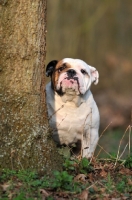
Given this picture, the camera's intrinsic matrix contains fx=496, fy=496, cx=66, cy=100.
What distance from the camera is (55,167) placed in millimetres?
5512

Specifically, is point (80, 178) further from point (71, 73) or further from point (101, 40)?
point (101, 40)

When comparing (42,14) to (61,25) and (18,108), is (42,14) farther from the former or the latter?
(61,25)

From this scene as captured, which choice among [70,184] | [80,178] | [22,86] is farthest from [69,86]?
[70,184]

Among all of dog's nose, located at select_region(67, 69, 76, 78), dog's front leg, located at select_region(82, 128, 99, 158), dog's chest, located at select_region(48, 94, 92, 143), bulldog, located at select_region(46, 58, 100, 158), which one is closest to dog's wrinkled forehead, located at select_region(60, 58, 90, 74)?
bulldog, located at select_region(46, 58, 100, 158)

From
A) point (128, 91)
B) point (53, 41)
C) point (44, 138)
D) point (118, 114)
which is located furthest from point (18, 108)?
point (128, 91)

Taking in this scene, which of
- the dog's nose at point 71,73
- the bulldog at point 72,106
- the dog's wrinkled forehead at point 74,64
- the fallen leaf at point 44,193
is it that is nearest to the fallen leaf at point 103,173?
the bulldog at point 72,106

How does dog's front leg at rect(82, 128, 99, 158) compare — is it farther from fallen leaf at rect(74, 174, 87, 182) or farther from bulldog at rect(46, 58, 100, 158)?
fallen leaf at rect(74, 174, 87, 182)

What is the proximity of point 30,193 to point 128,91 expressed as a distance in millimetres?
15068

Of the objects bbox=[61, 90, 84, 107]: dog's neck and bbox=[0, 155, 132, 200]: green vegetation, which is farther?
bbox=[61, 90, 84, 107]: dog's neck

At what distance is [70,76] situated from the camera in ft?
22.2

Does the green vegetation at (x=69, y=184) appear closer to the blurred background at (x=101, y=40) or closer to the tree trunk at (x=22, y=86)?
the tree trunk at (x=22, y=86)

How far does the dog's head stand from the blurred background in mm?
7608

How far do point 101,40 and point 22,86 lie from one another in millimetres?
14706

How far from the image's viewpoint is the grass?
16.1 feet
